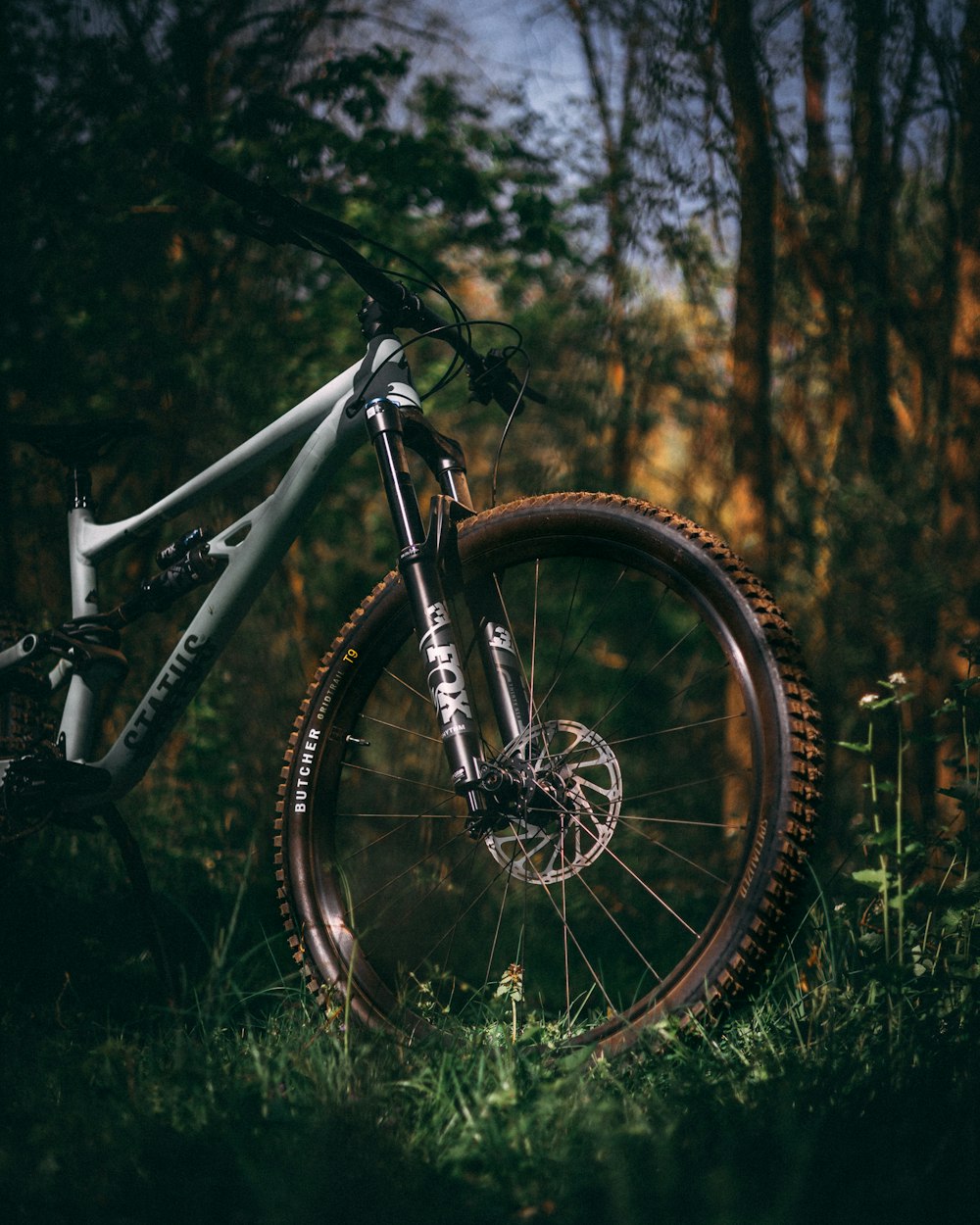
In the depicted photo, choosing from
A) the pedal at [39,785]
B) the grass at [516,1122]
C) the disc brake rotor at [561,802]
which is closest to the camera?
the grass at [516,1122]

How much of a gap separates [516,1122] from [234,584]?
4.17 ft

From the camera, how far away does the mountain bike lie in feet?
5.30

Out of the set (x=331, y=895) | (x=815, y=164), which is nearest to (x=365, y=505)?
(x=815, y=164)

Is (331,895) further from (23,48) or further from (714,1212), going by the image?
(23,48)

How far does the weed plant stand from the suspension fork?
433mm

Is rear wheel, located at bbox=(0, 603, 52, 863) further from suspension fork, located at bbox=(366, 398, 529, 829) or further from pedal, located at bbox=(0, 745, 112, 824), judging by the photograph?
suspension fork, located at bbox=(366, 398, 529, 829)

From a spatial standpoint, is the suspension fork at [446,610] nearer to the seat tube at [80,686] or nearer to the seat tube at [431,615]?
the seat tube at [431,615]

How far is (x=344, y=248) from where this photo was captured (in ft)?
6.70

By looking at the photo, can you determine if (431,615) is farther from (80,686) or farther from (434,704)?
(80,686)

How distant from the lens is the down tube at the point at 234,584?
6.88ft

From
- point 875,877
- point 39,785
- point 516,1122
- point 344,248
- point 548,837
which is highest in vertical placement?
point 344,248

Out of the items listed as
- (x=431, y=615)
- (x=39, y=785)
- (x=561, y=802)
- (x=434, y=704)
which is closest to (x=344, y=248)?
(x=431, y=615)

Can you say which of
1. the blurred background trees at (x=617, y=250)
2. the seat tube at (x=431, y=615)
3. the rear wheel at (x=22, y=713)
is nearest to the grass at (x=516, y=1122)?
the seat tube at (x=431, y=615)

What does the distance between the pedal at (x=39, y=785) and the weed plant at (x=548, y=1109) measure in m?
0.45
